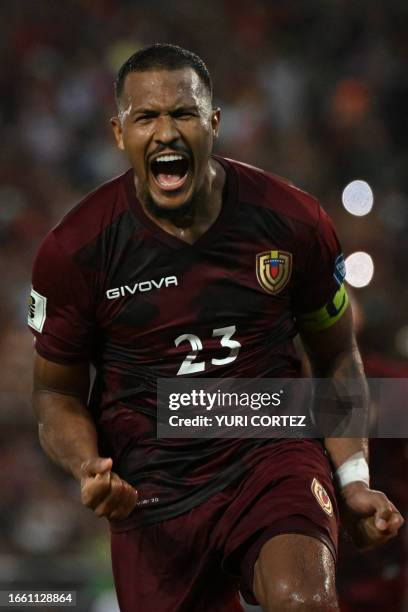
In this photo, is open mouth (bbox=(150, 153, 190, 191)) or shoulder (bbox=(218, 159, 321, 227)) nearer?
open mouth (bbox=(150, 153, 190, 191))

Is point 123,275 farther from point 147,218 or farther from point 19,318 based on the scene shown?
point 19,318

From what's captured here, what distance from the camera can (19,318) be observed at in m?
6.66

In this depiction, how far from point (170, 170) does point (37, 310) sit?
1.95 ft

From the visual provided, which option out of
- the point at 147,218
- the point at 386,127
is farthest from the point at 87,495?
the point at 386,127

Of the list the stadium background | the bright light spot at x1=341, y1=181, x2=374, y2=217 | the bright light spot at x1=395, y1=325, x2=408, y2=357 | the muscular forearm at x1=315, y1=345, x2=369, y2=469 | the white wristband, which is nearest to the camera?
the white wristband

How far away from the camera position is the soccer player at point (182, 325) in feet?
10.8

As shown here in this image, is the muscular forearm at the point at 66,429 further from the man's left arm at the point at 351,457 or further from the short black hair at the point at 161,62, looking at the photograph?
the short black hair at the point at 161,62

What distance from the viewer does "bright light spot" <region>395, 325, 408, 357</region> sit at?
16.7 feet

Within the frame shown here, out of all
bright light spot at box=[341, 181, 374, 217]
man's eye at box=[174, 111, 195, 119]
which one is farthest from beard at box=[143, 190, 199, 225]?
bright light spot at box=[341, 181, 374, 217]

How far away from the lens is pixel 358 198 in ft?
24.2

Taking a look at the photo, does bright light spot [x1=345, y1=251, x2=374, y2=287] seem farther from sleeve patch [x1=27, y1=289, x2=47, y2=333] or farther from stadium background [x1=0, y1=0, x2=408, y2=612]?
sleeve patch [x1=27, y1=289, x2=47, y2=333]

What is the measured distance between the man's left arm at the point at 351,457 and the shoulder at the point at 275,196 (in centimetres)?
39

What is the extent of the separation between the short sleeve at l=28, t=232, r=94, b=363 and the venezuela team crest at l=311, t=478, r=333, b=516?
32.2 inches

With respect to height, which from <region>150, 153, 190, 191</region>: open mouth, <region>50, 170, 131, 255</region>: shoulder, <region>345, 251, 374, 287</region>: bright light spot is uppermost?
<region>150, 153, 190, 191</region>: open mouth
